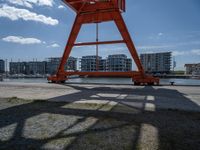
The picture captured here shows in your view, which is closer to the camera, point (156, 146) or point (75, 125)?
point (156, 146)

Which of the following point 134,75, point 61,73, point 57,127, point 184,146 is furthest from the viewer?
point 61,73

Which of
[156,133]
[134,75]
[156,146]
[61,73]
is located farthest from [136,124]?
[61,73]

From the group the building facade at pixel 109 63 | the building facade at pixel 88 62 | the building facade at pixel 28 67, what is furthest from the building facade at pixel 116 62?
the building facade at pixel 28 67

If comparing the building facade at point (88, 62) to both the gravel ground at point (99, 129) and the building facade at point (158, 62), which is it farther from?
the gravel ground at point (99, 129)

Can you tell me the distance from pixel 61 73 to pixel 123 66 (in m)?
93.6

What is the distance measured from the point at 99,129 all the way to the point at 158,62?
378 ft

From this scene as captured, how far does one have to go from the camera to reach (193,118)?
15.8 ft

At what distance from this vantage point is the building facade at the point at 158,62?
11119cm

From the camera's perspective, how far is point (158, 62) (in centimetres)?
11412

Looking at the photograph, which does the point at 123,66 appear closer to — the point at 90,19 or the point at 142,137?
the point at 90,19

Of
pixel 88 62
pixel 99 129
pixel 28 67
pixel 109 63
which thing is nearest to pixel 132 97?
pixel 99 129

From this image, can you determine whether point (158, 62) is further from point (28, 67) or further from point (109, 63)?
point (28, 67)

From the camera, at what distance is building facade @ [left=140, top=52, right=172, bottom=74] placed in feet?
365

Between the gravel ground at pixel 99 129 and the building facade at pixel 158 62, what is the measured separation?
10636cm
